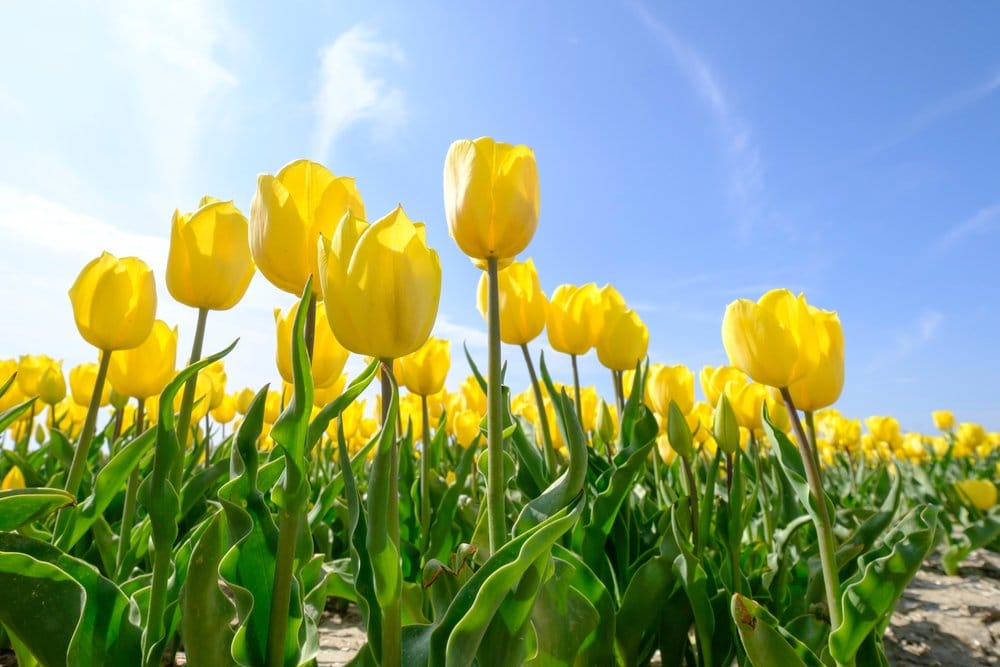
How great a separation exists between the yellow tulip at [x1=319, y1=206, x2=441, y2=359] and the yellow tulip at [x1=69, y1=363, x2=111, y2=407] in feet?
9.72

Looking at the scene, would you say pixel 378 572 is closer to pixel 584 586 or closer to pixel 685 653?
pixel 584 586

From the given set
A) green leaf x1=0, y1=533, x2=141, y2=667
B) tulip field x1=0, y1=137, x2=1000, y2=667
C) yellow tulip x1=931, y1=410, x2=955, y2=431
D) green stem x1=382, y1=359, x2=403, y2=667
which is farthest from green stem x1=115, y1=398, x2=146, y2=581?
yellow tulip x1=931, y1=410, x2=955, y2=431

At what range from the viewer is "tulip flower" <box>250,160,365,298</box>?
3.60ft

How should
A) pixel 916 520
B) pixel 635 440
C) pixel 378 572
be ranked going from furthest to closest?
pixel 635 440 → pixel 916 520 → pixel 378 572

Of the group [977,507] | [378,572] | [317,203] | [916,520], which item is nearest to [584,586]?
[378,572]

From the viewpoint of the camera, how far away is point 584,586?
1271mm

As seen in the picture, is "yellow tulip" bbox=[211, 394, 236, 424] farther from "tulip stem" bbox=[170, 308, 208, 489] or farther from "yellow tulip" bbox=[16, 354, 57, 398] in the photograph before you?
"tulip stem" bbox=[170, 308, 208, 489]

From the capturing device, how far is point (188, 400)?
3.64 ft

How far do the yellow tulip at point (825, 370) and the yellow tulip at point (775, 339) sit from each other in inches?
1.0

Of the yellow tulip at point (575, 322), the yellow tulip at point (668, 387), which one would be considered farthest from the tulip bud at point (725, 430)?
the yellow tulip at point (668, 387)

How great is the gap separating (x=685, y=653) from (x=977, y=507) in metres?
3.56

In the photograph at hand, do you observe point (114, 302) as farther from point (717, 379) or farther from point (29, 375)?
→ point (29, 375)

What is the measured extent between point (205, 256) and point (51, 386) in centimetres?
269

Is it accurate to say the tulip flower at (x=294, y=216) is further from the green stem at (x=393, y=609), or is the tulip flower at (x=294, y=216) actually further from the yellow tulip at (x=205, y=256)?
the green stem at (x=393, y=609)
